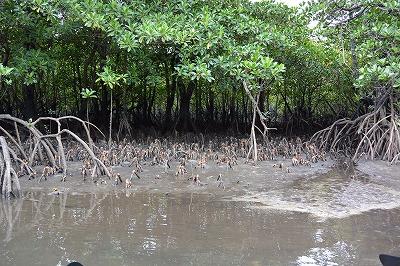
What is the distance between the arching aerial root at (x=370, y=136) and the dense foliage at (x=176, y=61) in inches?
24.0

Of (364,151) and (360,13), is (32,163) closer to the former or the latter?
(364,151)

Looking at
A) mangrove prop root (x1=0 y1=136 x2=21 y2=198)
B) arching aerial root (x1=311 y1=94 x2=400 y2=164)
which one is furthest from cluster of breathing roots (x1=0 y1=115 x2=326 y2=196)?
arching aerial root (x1=311 y1=94 x2=400 y2=164)

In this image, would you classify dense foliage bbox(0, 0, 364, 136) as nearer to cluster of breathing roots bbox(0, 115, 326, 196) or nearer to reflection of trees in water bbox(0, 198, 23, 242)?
cluster of breathing roots bbox(0, 115, 326, 196)

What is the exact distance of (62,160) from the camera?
5734mm

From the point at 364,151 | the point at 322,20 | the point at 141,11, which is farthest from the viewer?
the point at 322,20

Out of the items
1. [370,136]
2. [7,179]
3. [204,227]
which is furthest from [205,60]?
[204,227]

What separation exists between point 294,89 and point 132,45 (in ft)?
17.4

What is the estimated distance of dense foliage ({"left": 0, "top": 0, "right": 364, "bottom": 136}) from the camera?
6367 mm

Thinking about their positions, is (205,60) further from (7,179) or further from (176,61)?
(7,179)

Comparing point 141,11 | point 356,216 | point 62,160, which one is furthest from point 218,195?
point 141,11

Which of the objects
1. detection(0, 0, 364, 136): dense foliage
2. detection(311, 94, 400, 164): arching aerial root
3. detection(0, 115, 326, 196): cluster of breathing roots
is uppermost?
detection(0, 0, 364, 136): dense foliage

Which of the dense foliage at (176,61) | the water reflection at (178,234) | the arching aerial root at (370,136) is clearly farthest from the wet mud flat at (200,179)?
the dense foliage at (176,61)

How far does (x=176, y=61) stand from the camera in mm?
8531

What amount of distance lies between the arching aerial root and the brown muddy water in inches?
61.5
